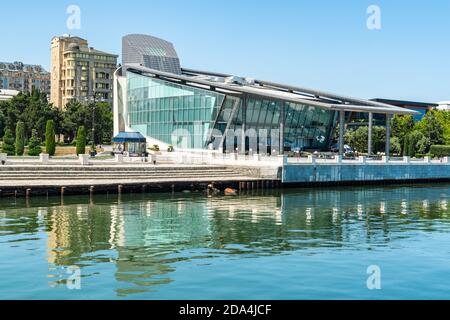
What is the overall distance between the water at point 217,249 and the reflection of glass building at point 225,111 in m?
32.3

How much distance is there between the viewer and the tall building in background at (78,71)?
612 ft

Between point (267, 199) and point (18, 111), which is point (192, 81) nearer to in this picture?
point (267, 199)

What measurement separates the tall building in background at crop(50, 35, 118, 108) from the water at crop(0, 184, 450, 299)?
145 metres

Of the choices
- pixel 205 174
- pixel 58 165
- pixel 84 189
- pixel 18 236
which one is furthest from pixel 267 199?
pixel 18 236

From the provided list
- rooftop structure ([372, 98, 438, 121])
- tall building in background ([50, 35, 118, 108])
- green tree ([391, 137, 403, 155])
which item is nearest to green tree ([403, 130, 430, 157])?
green tree ([391, 137, 403, 155])

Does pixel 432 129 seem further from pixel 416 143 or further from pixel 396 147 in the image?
pixel 396 147

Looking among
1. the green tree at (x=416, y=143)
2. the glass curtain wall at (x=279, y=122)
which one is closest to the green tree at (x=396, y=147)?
the green tree at (x=416, y=143)

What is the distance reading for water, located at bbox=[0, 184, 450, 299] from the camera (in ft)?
69.8

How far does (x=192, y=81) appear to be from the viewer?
8044cm

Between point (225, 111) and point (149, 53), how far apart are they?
27.7 metres

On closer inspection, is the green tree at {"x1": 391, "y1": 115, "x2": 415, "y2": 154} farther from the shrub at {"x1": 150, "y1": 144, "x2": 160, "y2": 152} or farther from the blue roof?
the blue roof

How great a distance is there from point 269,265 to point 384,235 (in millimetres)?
10872

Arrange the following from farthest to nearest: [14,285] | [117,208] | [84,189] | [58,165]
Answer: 1. [58,165]
2. [84,189]
3. [117,208]
4. [14,285]

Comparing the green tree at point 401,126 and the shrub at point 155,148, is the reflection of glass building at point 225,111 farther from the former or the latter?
the green tree at point 401,126
